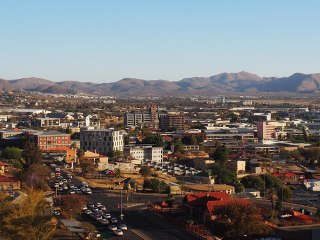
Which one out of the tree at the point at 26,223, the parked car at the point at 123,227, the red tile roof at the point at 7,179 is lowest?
the parked car at the point at 123,227

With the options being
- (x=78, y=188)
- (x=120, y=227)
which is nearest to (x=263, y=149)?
(x=78, y=188)

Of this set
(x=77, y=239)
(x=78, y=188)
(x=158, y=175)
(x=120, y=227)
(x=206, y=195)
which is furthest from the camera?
(x=158, y=175)

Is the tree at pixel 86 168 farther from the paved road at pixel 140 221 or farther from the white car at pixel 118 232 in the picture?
the white car at pixel 118 232

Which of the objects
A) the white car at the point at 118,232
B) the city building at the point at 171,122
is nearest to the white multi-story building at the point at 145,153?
the white car at the point at 118,232

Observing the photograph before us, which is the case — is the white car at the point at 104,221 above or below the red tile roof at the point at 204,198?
below

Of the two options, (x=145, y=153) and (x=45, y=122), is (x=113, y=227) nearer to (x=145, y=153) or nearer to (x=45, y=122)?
(x=145, y=153)

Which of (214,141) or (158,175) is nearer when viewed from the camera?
(158,175)

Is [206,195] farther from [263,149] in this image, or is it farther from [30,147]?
[263,149]
